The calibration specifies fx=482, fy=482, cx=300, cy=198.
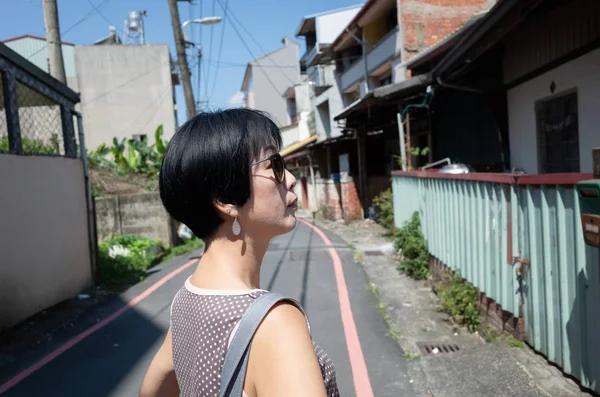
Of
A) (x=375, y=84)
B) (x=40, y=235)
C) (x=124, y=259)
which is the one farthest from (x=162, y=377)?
(x=375, y=84)

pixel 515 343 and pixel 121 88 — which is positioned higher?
pixel 121 88

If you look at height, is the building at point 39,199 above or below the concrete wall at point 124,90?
below

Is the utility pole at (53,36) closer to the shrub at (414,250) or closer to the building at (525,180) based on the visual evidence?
the building at (525,180)

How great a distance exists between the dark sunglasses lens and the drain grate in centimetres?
409

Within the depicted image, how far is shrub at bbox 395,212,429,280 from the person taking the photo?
8258 mm

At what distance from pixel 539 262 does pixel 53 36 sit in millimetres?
10754

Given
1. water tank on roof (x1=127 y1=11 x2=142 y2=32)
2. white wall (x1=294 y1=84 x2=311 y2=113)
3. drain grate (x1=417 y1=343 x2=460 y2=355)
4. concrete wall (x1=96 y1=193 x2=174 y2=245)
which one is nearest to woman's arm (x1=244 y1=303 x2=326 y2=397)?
drain grate (x1=417 y1=343 x2=460 y2=355)

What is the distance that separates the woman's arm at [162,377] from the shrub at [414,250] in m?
6.99

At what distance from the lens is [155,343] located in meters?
5.74

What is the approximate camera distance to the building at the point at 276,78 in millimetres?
43031

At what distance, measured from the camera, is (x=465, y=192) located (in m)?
Answer: 6.09

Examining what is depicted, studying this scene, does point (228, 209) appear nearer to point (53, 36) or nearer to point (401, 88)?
point (401, 88)

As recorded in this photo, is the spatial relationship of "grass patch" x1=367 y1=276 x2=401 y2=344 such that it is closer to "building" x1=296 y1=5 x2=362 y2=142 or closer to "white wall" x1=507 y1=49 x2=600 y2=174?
"white wall" x1=507 y1=49 x2=600 y2=174

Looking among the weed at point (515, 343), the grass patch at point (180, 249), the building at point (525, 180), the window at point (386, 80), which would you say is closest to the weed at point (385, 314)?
the building at point (525, 180)
